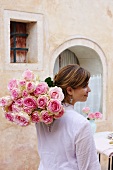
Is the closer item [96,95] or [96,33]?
[96,33]

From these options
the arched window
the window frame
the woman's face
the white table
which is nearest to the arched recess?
the window frame

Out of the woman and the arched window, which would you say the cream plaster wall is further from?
the woman

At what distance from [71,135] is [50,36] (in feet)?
7.74

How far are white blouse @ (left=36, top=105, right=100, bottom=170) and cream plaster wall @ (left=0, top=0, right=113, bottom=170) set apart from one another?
195 centimetres

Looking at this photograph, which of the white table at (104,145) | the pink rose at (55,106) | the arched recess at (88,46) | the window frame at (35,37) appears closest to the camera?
the pink rose at (55,106)

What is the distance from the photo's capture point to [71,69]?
51.0 inches

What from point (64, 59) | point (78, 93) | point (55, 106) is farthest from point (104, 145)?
point (64, 59)

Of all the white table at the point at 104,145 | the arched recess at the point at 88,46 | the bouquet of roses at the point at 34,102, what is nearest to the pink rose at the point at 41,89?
the bouquet of roses at the point at 34,102

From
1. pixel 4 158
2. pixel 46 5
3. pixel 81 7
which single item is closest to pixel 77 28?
pixel 81 7

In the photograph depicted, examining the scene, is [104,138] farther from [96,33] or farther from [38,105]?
[38,105]

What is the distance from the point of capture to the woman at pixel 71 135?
1246mm

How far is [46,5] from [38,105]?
2407 millimetres

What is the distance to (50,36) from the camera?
343cm

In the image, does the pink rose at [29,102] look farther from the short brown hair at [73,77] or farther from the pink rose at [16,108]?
the short brown hair at [73,77]
